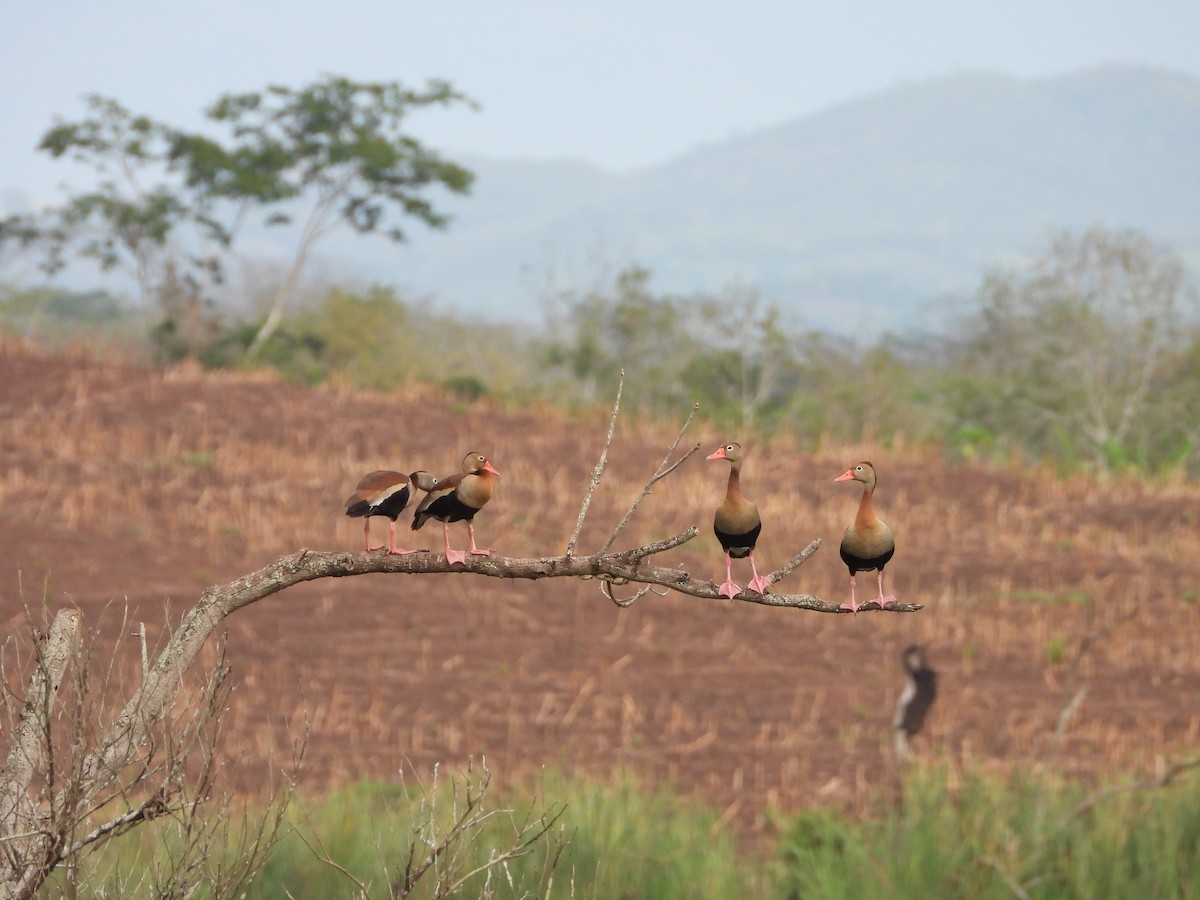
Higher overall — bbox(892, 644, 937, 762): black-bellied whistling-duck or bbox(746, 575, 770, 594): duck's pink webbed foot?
bbox(746, 575, 770, 594): duck's pink webbed foot

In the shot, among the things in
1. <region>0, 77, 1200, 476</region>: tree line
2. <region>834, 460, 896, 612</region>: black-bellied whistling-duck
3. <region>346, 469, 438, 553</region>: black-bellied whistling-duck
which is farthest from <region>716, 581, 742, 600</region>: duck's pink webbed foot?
<region>0, 77, 1200, 476</region>: tree line

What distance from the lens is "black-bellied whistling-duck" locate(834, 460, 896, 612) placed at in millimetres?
1515

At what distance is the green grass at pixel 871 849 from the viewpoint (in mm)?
7742

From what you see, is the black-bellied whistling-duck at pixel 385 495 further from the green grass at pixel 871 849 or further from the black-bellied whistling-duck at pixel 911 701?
the black-bellied whistling-duck at pixel 911 701

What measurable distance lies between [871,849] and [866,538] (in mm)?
7496

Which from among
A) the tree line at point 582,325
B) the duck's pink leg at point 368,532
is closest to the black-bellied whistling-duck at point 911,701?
the duck's pink leg at point 368,532

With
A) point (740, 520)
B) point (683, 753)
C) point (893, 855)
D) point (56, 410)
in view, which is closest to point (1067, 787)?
point (893, 855)

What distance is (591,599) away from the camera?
781 inches

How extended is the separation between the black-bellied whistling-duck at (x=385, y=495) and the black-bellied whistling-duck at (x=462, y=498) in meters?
0.02

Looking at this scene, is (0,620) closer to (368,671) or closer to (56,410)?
(368,671)

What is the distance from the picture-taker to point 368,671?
53.8 feet

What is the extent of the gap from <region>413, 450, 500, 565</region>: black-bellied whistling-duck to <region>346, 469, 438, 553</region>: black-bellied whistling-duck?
24mm

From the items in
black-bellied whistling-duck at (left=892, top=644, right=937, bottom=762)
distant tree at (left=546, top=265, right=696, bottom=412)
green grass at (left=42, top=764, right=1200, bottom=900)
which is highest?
distant tree at (left=546, top=265, right=696, bottom=412)

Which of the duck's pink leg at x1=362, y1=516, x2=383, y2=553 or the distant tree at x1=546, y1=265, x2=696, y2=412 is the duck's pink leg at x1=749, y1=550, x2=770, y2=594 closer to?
the duck's pink leg at x1=362, y1=516, x2=383, y2=553
